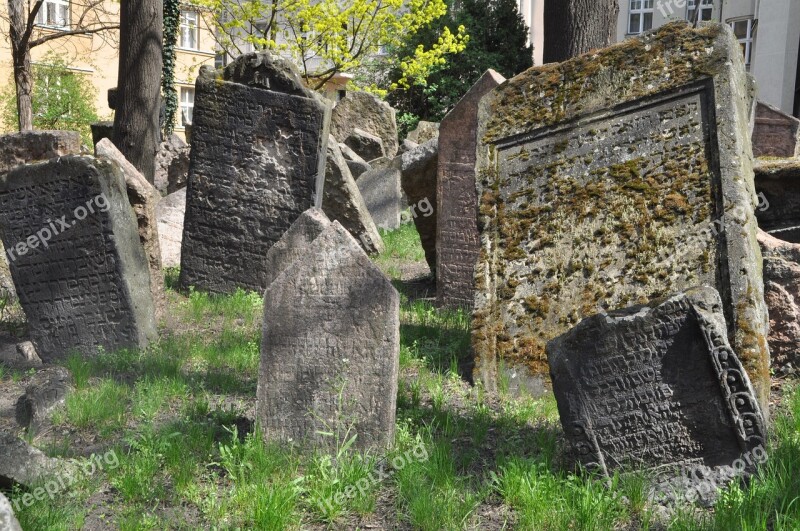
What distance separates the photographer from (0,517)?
2410 mm

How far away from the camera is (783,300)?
5301 millimetres

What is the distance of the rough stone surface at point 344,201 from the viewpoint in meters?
9.95

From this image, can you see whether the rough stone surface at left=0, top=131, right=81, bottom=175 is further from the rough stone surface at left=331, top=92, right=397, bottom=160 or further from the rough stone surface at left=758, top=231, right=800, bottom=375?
the rough stone surface at left=331, top=92, right=397, bottom=160

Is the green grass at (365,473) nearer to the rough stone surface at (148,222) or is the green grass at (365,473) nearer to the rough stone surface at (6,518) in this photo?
the rough stone surface at (6,518)

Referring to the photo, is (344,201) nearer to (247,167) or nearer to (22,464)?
(247,167)

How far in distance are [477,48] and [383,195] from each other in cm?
1341

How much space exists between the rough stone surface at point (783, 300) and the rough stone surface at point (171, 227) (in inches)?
256

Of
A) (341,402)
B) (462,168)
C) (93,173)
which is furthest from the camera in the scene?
(462,168)

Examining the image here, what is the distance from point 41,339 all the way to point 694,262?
4704 millimetres

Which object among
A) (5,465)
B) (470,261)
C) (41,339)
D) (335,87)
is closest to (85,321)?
(41,339)

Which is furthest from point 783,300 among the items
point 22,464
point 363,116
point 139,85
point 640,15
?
point 640,15

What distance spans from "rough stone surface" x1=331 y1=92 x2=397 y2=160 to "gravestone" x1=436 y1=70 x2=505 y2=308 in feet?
31.9

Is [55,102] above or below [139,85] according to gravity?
above

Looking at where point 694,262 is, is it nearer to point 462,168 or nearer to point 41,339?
point 462,168
